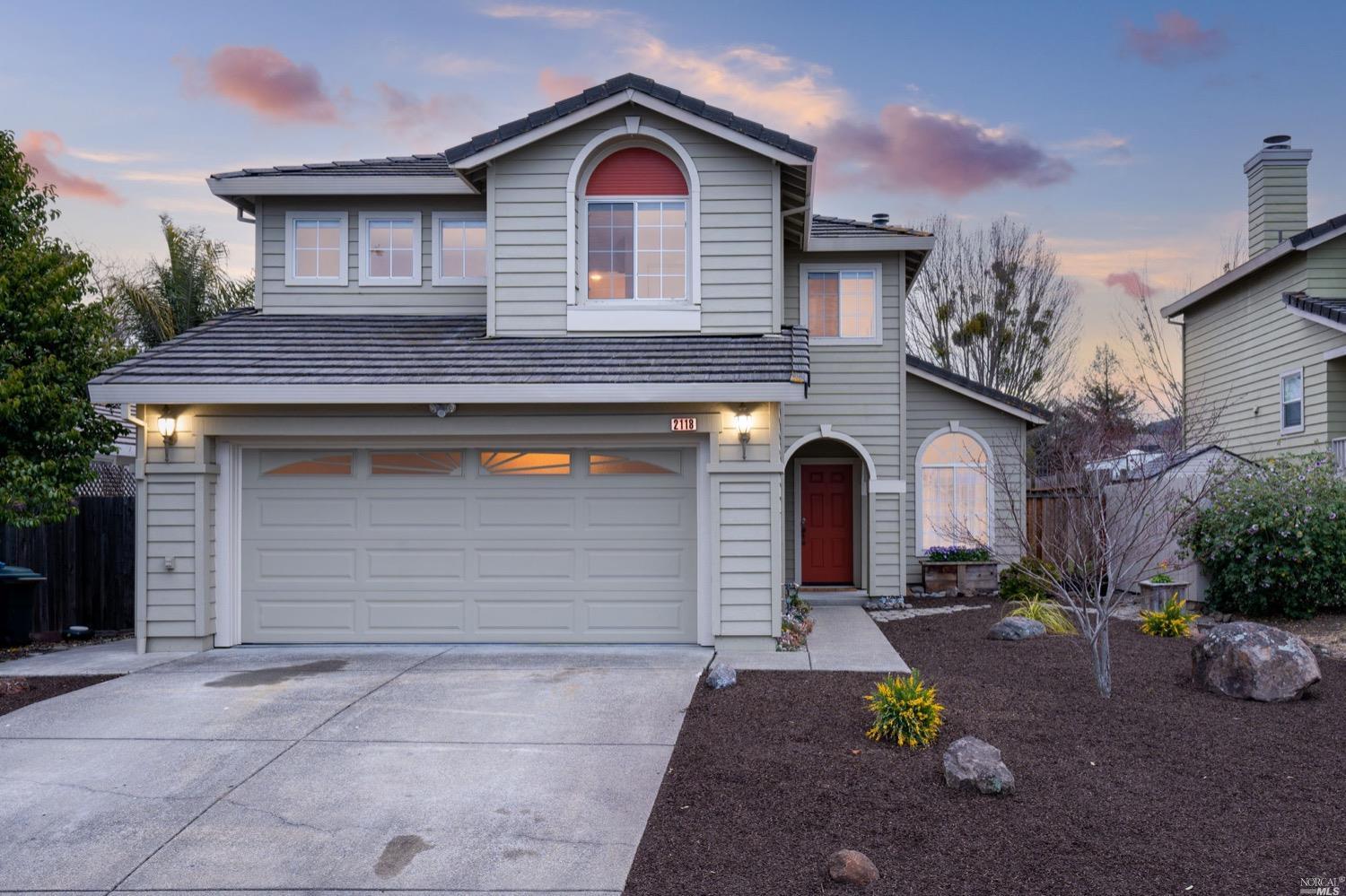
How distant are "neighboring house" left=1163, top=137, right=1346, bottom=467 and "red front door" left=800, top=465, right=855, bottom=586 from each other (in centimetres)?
530

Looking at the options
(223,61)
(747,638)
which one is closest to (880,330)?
(747,638)

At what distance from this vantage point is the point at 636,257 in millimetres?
10289

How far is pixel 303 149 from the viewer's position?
17.2 m

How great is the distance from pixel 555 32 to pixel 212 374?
6912mm

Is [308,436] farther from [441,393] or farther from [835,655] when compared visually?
[835,655]

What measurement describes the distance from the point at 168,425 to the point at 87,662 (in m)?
2.40

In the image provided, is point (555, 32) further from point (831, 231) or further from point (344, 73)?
point (831, 231)

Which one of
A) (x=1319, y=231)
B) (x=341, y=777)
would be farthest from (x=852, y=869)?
(x=1319, y=231)

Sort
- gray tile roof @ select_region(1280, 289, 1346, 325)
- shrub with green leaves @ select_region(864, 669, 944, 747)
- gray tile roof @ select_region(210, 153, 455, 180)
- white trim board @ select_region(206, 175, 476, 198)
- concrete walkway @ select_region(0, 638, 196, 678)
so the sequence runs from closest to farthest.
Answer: shrub with green leaves @ select_region(864, 669, 944, 747) → concrete walkway @ select_region(0, 638, 196, 678) → white trim board @ select_region(206, 175, 476, 198) → gray tile roof @ select_region(210, 153, 455, 180) → gray tile roof @ select_region(1280, 289, 1346, 325)

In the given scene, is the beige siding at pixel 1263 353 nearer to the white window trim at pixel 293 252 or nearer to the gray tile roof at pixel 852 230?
the gray tile roof at pixel 852 230

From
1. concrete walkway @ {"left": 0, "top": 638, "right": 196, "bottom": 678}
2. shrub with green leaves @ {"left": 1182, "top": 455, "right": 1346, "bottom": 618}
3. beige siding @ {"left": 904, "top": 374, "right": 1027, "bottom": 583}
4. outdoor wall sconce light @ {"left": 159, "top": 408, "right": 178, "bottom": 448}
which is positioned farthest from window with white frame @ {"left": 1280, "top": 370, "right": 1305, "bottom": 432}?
concrete walkway @ {"left": 0, "top": 638, "right": 196, "bottom": 678}

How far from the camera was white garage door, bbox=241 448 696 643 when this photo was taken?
958 centimetres

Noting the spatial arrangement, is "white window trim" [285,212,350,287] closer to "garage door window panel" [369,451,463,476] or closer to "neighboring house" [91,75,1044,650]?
"neighboring house" [91,75,1044,650]

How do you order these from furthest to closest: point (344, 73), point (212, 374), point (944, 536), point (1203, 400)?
point (1203, 400) → point (944, 536) → point (344, 73) → point (212, 374)
